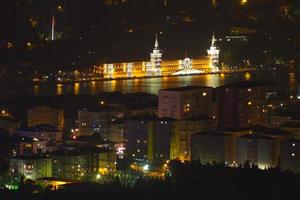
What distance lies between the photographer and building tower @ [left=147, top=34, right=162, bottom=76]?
2003cm

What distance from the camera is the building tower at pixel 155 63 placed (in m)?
20.0

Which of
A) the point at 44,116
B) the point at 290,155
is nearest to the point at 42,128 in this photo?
the point at 44,116

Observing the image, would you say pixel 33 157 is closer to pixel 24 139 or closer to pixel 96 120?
pixel 24 139

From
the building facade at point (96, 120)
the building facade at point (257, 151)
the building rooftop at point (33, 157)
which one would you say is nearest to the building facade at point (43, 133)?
the building facade at point (96, 120)

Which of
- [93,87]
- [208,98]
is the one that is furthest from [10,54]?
[208,98]

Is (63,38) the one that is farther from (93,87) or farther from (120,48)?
(93,87)

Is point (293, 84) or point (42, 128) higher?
point (293, 84)

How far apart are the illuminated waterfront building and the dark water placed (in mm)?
627

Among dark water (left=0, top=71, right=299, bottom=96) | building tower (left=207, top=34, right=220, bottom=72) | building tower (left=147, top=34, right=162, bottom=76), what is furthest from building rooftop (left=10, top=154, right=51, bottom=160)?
building tower (left=207, top=34, right=220, bottom=72)

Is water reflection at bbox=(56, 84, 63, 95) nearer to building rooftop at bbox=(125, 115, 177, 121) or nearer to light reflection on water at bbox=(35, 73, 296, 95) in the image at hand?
light reflection on water at bbox=(35, 73, 296, 95)

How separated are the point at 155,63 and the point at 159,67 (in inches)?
3.4

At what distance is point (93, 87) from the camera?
58.0ft

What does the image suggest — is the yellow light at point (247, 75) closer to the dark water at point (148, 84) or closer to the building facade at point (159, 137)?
the dark water at point (148, 84)

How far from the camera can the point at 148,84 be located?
18.0m
